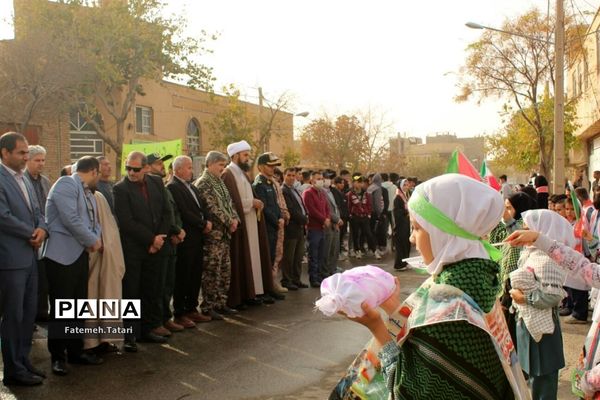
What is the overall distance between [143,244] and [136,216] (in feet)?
1.07

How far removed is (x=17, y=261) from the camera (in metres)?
5.88

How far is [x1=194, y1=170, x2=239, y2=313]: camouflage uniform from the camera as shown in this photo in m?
9.03

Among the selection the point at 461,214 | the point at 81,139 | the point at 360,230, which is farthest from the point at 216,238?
the point at 81,139

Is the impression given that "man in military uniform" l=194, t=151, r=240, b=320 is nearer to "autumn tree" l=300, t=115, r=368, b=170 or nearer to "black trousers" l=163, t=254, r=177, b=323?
"black trousers" l=163, t=254, r=177, b=323

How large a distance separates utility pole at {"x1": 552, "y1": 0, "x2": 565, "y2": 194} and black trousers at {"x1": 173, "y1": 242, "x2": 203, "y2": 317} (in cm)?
1254

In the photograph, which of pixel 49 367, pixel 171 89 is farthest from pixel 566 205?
pixel 171 89

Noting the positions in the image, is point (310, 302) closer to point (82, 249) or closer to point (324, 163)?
point (82, 249)

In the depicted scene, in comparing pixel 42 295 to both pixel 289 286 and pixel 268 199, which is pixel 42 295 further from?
pixel 289 286

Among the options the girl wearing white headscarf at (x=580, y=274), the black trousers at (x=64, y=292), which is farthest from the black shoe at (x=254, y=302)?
the girl wearing white headscarf at (x=580, y=274)

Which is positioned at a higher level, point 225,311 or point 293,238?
point 293,238

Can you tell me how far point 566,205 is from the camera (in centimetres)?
1009

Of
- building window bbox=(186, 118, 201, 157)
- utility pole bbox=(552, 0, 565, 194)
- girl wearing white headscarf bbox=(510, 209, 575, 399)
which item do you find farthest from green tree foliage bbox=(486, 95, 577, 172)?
girl wearing white headscarf bbox=(510, 209, 575, 399)

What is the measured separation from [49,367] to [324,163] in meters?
48.4

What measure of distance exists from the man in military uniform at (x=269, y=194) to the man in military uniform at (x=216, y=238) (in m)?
1.42
